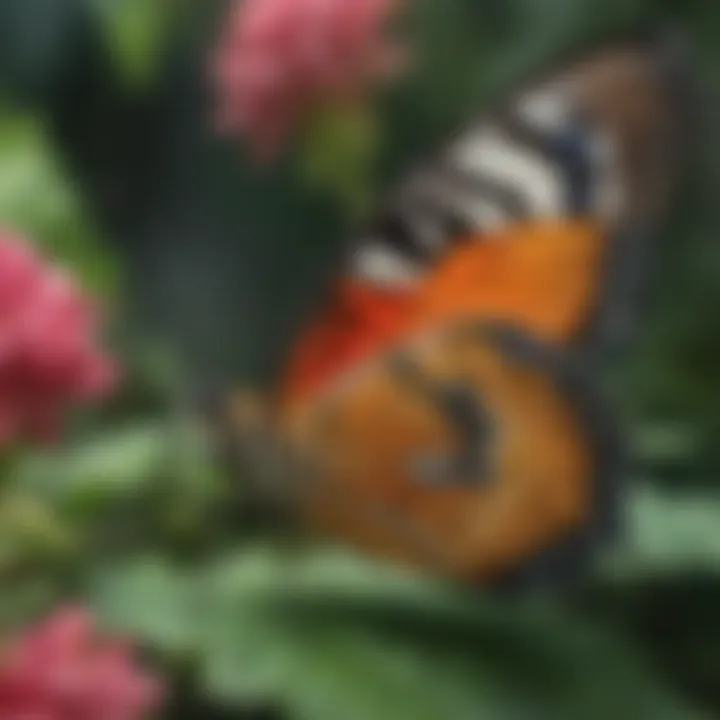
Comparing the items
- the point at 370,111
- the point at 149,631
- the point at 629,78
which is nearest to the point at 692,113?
the point at 629,78

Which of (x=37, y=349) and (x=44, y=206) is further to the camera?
(x=44, y=206)

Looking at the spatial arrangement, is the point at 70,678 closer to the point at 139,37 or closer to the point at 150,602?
the point at 150,602

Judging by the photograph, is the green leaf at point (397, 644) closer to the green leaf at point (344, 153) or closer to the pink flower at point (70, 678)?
the pink flower at point (70, 678)

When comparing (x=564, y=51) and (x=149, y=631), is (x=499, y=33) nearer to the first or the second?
(x=564, y=51)

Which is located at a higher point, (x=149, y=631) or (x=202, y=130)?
(x=202, y=130)

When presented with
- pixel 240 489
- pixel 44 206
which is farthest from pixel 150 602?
pixel 44 206

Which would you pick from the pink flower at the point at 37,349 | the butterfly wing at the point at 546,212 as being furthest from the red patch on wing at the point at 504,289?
the pink flower at the point at 37,349

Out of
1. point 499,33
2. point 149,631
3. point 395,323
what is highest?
point 499,33
